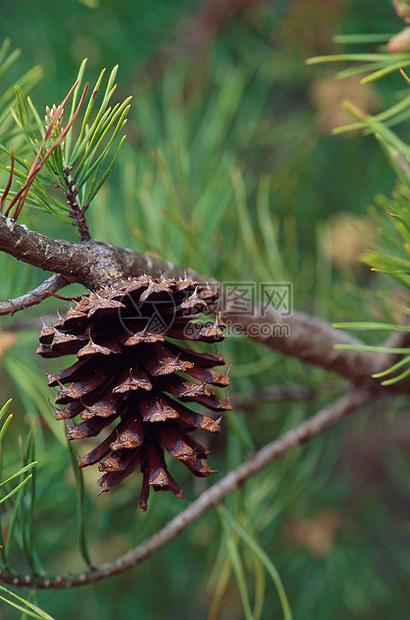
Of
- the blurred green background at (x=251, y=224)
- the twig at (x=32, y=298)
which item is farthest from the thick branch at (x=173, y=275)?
the blurred green background at (x=251, y=224)

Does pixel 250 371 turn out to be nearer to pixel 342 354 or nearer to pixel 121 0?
pixel 342 354

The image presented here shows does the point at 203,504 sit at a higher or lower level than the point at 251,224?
lower

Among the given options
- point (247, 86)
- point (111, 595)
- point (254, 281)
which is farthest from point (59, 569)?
point (247, 86)

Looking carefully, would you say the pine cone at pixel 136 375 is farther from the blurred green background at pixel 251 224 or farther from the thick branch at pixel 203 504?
the blurred green background at pixel 251 224

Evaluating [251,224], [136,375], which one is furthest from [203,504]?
[251,224]

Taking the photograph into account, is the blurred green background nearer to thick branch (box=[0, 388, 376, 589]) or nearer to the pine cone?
thick branch (box=[0, 388, 376, 589])

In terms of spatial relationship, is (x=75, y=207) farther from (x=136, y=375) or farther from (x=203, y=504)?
(x=203, y=504)

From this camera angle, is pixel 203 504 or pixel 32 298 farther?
pixel 203 504

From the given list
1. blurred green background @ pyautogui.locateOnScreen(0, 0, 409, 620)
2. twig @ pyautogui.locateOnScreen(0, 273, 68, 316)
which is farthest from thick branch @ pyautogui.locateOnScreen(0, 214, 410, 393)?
blurred green background @ pyautogui.locateOnScreen(0, 0, 409, 620)
